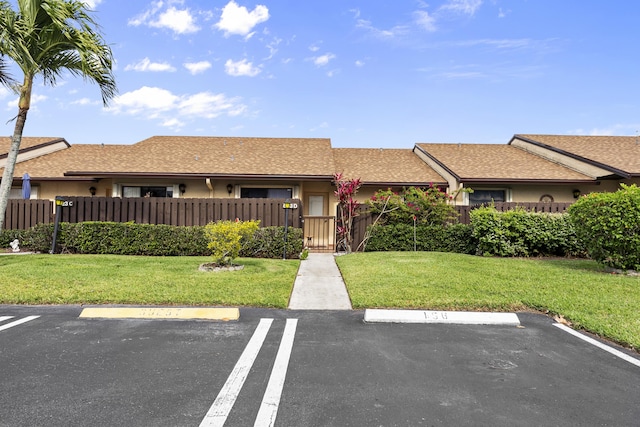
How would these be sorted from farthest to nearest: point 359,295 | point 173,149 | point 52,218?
point 173,149, point 52,218, point 359,295

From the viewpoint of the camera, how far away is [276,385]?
3441 millimetres

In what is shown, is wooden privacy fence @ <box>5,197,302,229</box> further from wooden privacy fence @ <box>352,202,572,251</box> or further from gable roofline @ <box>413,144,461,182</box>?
gable roofline @ <box>413,144,461,182</box>

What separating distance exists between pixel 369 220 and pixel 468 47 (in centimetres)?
802

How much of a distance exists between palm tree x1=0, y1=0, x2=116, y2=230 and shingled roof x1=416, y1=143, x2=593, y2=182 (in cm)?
1354

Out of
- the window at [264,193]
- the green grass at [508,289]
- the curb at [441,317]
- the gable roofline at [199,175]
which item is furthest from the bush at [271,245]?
the curb at [441,317]

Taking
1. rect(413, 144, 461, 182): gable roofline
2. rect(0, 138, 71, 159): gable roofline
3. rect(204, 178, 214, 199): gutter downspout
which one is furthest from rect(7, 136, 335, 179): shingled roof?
rect(413, 144, 461, 182): gable roofline

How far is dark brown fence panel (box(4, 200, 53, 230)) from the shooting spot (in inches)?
551

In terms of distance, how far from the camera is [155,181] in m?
16.3

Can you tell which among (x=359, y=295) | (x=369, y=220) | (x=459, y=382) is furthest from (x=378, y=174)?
(x=459, y=382)

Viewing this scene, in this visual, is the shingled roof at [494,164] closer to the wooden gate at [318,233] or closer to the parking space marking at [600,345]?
the wooden gate at [318,233]

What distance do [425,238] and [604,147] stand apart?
12254 mm

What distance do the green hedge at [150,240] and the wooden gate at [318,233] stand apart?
3489 mm

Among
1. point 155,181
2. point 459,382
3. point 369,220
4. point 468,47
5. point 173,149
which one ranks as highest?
point 468,47

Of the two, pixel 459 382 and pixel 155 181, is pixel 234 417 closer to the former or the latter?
pixel 459 382
